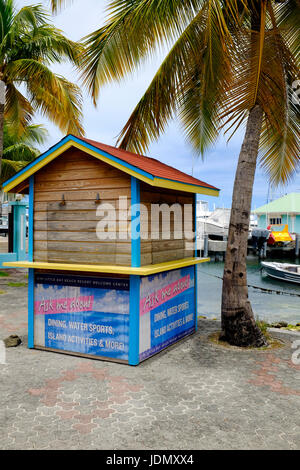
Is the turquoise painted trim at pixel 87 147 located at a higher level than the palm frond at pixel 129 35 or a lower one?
lower

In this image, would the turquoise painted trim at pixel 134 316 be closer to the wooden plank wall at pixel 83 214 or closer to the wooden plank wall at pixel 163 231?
the wooden plank wall at pixel 83 214

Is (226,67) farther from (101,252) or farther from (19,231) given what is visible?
(19,231)

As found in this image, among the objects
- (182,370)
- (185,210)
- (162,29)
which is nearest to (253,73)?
(162,29)

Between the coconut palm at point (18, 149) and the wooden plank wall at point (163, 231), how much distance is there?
566 inches

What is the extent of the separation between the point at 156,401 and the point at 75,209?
11.9 ft

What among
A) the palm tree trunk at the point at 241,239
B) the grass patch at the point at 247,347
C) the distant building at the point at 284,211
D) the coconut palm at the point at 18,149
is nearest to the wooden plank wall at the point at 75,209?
the palm tree trunk at the point at 241,239

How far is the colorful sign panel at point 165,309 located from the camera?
6.96 meters

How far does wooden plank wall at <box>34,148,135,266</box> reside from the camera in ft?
22.5

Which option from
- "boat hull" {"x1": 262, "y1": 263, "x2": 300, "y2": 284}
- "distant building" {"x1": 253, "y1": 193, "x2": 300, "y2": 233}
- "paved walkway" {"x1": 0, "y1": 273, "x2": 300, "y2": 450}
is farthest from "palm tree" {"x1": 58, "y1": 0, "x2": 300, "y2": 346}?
"distant building" {"x1": 253, "y1": 193, "x2": 300, "y2": 233}

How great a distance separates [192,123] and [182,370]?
6.67 metres

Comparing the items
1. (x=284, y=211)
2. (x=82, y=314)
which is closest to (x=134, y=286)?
(x=82, y=314)

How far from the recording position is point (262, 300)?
2125 centimetres
